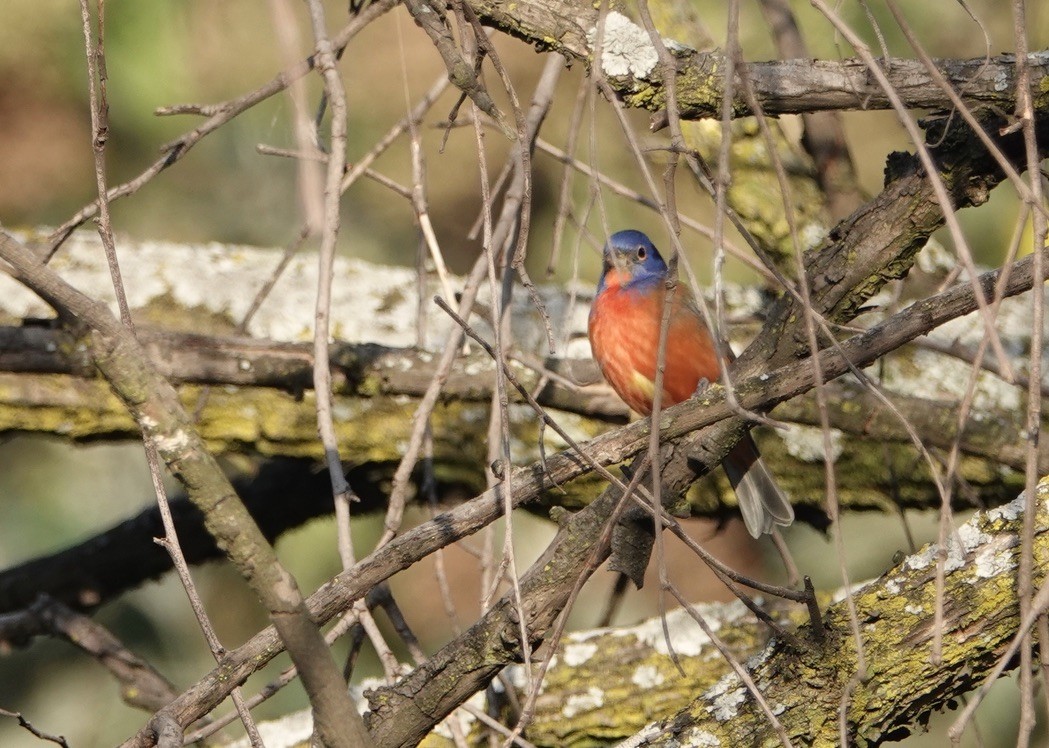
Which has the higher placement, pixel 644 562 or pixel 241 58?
pixel 241 58

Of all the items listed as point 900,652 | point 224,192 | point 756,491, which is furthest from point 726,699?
point 224,192

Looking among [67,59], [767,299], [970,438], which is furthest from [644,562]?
[67,59]

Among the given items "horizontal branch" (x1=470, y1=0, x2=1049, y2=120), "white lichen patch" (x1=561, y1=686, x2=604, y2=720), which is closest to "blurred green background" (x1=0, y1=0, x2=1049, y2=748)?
"white lichen patch" (x1=561, y1=686, x2=604, y2=720)

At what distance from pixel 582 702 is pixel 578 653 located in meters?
0.16

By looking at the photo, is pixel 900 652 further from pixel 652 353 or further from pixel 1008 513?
pixel 652 353

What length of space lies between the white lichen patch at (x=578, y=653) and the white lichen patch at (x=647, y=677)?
0.15 metres

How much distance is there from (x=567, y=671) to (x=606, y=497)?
1356 mm

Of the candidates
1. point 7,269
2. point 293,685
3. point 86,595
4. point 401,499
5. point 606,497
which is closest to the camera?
point 7,269

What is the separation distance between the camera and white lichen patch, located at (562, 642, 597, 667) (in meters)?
3.66

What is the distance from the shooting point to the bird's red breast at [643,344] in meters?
4.15

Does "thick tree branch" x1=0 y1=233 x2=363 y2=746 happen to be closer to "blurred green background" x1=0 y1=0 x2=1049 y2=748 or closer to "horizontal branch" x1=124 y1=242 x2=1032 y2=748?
"horizontal branch" x1=124 y1=242 x2=1032 y2=748

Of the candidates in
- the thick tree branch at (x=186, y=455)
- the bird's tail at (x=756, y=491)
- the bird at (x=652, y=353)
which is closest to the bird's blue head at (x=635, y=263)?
the bird at (x=652, y=353)

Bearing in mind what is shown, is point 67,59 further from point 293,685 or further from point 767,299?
point 767,299

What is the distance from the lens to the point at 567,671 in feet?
11.9
